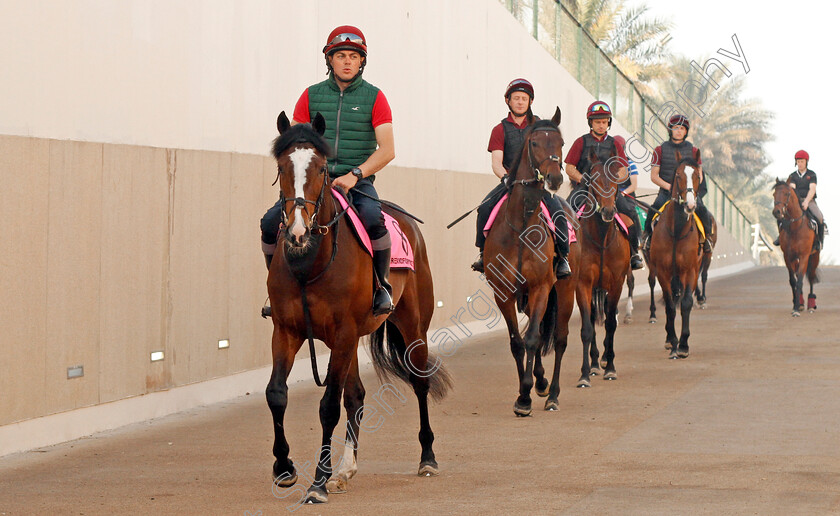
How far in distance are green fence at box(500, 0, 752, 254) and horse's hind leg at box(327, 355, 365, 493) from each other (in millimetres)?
16062

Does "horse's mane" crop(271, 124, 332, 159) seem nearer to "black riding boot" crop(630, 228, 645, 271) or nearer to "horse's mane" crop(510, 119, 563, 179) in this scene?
"horse's mane" crop(510, 119, 563, 179)

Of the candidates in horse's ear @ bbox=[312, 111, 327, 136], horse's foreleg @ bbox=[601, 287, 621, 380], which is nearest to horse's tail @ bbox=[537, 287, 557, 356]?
horse's foreleg @ bbox=[601, 287, 621, 380]

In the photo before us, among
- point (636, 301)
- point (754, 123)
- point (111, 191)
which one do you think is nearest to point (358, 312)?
point (111, 191)

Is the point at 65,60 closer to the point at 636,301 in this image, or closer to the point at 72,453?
the point at 72,453

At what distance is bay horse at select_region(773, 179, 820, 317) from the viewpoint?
22.8 m

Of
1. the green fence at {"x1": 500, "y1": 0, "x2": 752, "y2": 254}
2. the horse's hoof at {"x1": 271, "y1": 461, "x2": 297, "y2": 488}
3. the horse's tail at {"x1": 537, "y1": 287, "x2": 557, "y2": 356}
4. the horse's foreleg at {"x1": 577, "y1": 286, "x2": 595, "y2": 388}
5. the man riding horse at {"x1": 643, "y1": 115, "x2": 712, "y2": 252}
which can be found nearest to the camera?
the horse's hoof at {"x1": 271, "y1": 461, "x2": 297, "y2": 488}

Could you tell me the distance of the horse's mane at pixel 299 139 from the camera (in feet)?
23.1

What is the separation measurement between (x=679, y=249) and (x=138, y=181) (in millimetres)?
A: 8362

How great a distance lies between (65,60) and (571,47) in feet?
70.6

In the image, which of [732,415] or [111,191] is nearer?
[111,191]

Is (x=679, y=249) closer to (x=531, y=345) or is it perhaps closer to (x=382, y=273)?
(x=531, y=345)

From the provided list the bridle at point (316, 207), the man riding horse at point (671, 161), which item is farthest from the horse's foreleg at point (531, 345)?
the man riding horse at point (671, 161)

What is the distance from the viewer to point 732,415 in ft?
34.8

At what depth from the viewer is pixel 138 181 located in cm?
1036
